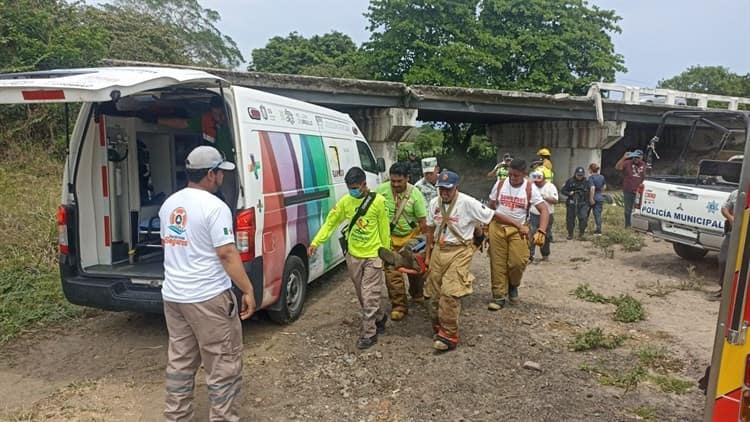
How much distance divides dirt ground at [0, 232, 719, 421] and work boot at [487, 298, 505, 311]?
0.08m

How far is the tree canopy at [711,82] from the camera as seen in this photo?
143ft

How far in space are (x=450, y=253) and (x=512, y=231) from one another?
1259 millimetres

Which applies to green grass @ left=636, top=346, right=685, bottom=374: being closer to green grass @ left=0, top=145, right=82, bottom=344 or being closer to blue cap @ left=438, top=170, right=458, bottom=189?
blue cap @ left=438, top=170, right=458, bottom=189

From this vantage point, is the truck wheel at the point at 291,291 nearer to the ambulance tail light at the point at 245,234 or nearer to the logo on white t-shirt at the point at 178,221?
the ambulance tail light at the point at 245,234

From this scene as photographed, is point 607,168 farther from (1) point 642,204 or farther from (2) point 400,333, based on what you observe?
(2) point 400,333

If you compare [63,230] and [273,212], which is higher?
[273,212]

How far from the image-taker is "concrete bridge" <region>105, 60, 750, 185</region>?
13.2 metres

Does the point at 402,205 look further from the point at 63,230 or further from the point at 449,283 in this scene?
the point at 63,230

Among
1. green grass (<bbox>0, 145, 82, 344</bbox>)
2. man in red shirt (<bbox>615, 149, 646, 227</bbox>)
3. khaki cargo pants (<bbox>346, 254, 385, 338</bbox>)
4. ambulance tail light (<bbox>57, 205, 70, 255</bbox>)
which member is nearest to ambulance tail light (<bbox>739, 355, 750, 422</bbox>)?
khaki cargo pants (<bbox>346, 254, 385, 338</bbox>)

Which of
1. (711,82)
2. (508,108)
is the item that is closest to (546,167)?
(508,108)

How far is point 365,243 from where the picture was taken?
4535mm

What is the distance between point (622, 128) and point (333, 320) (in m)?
16.8

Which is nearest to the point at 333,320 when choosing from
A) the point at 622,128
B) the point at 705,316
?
the point at 705,316

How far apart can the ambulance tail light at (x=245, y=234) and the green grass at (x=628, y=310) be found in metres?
3.87
